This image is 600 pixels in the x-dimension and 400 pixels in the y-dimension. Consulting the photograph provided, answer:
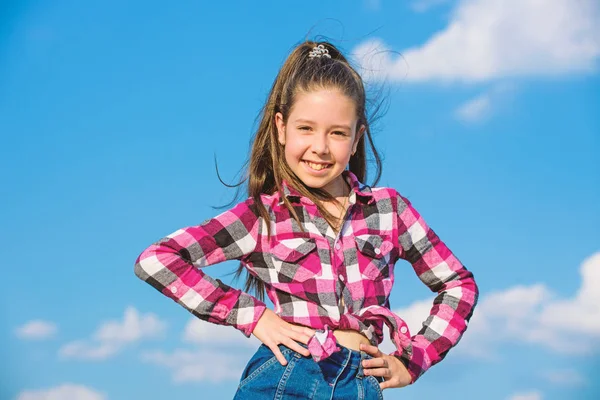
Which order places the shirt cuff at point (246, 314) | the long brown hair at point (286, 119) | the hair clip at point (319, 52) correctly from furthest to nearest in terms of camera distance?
the hair clip at point (319, 52) < the long brown hair at point (286, 119) < the shirt cuff at point (246, 314)

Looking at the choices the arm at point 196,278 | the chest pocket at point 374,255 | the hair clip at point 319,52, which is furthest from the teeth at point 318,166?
the hair clip at point 319,52

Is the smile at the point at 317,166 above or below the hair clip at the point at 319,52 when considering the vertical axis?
below

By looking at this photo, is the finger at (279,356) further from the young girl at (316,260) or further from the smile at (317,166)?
the smile at (317,166)

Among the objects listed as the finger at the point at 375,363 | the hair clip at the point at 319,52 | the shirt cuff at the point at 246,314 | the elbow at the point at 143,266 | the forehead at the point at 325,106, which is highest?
the hair clip at the point at 319,52

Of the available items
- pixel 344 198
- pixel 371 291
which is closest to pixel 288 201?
pixel 344 198

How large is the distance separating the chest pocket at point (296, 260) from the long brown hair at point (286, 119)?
10cm

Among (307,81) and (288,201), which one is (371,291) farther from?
(307,81)

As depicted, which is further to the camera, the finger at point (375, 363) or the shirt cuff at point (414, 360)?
the shirt cuff at point (414, 360)

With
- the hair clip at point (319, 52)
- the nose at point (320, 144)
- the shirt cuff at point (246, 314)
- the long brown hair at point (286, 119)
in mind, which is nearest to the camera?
the shirt cuff at point (246, 314)

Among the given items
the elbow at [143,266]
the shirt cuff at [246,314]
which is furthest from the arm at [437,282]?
the elbow at [143,266]

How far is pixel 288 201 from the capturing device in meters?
3.50

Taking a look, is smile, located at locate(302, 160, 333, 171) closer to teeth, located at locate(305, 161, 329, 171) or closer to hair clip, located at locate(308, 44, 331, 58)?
teeth, located at locate(305, 161, 329, 171)

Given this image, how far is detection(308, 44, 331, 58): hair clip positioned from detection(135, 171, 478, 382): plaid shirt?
2.01ft

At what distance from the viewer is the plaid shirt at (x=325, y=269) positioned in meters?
3.30
